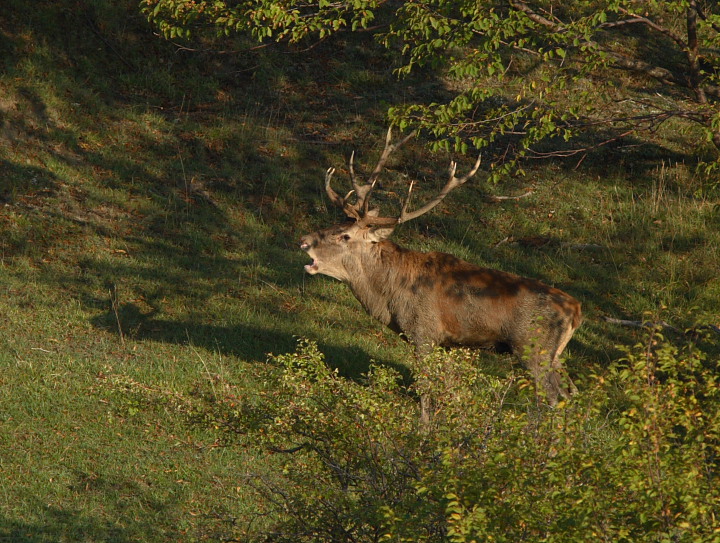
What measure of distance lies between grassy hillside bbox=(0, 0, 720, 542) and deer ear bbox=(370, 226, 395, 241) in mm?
1646

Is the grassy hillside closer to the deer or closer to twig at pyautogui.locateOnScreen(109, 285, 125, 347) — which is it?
twig at pyautogui.locateOnScreen(109, 285, 125, 347)

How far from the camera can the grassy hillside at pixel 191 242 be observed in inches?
348

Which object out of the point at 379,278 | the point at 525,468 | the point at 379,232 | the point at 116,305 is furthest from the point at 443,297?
the point at 525,468

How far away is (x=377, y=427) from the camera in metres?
6.08

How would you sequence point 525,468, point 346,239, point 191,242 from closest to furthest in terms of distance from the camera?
point 525,468 → point 346,239 → point 191,242

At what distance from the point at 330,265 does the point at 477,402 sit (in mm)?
5434

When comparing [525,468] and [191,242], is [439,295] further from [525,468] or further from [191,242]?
[191,242]

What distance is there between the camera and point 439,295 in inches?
421

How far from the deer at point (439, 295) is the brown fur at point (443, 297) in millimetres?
11

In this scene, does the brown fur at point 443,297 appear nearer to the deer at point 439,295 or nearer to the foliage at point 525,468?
the deer at point 439,295

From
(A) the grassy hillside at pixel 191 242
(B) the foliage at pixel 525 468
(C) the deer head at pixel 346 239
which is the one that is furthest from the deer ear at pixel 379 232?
(B) the foliage at pixel 525 468

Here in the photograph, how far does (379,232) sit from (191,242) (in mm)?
4918

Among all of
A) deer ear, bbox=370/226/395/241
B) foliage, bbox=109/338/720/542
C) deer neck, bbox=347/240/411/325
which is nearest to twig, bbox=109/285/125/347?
deer neck, bbox=347/240/411/325

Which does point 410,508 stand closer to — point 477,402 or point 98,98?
point 477,402
